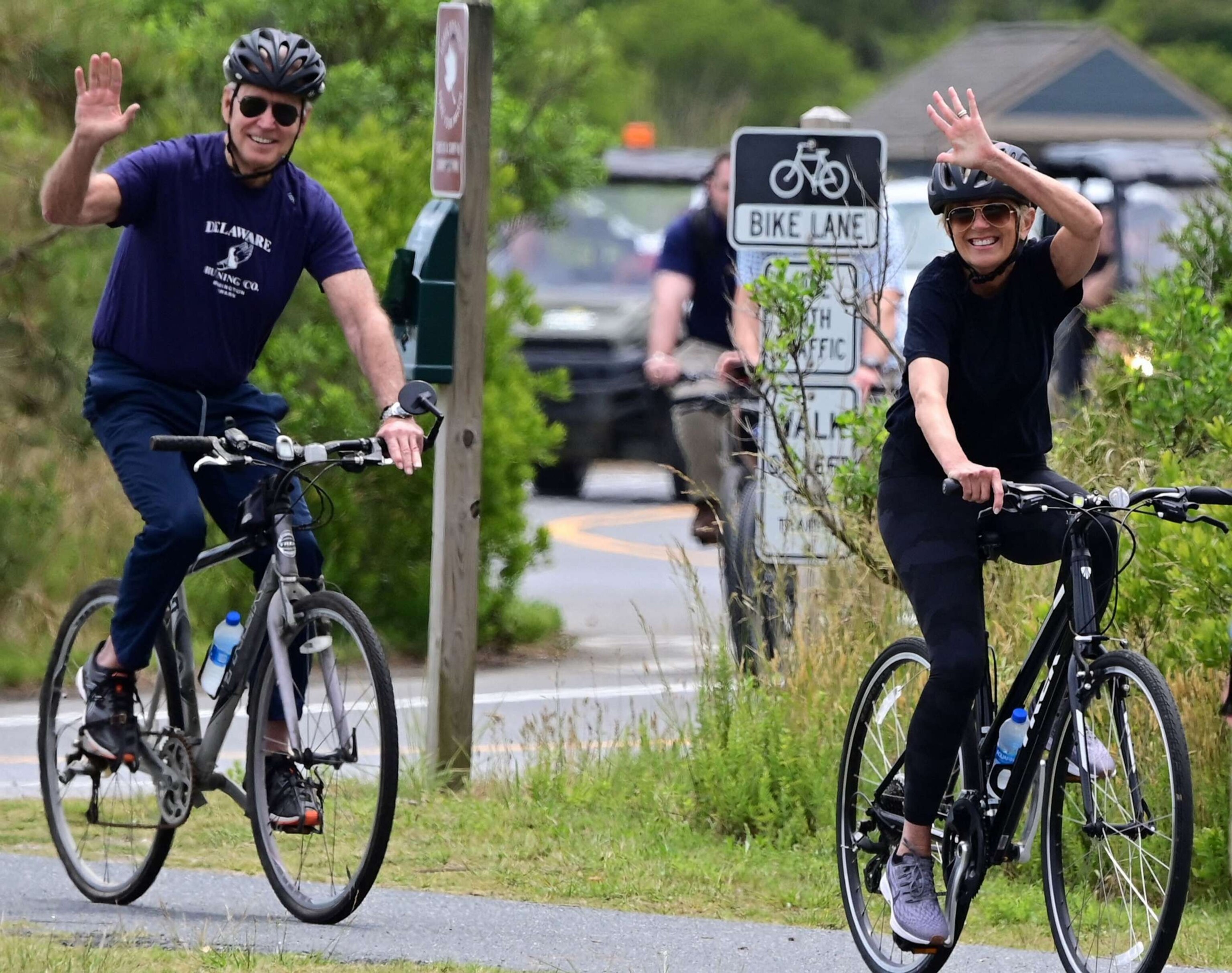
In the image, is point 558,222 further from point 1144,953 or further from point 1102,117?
point 1102,117

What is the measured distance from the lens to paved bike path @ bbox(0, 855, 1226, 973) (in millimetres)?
5797

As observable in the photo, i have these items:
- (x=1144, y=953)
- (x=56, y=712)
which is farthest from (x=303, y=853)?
(x=1144, y=953)

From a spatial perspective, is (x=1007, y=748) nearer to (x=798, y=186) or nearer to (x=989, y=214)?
(x=989, y=214)

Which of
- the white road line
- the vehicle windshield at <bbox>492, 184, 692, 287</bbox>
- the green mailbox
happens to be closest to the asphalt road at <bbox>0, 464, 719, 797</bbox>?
the white road line

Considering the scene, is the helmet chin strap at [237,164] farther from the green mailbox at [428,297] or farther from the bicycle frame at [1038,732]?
the bicycle frame at [1038,732]

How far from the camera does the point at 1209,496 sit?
510 centimetres

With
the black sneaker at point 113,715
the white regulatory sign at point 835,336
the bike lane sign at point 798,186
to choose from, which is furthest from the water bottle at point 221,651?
the bike lane sign at point 798,186

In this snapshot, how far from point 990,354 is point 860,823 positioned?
119 cm

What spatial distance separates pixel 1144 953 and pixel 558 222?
1122 cm

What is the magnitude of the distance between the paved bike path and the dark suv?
11.7m

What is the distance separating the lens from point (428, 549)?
11336 mm

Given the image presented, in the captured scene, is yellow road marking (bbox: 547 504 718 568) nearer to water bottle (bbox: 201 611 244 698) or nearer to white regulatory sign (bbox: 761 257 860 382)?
white regulatory sign (bbox: 761 257 860 382)

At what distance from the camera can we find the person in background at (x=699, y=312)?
10039mm

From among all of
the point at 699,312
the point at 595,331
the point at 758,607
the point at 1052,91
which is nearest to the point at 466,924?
the point at 758,607
